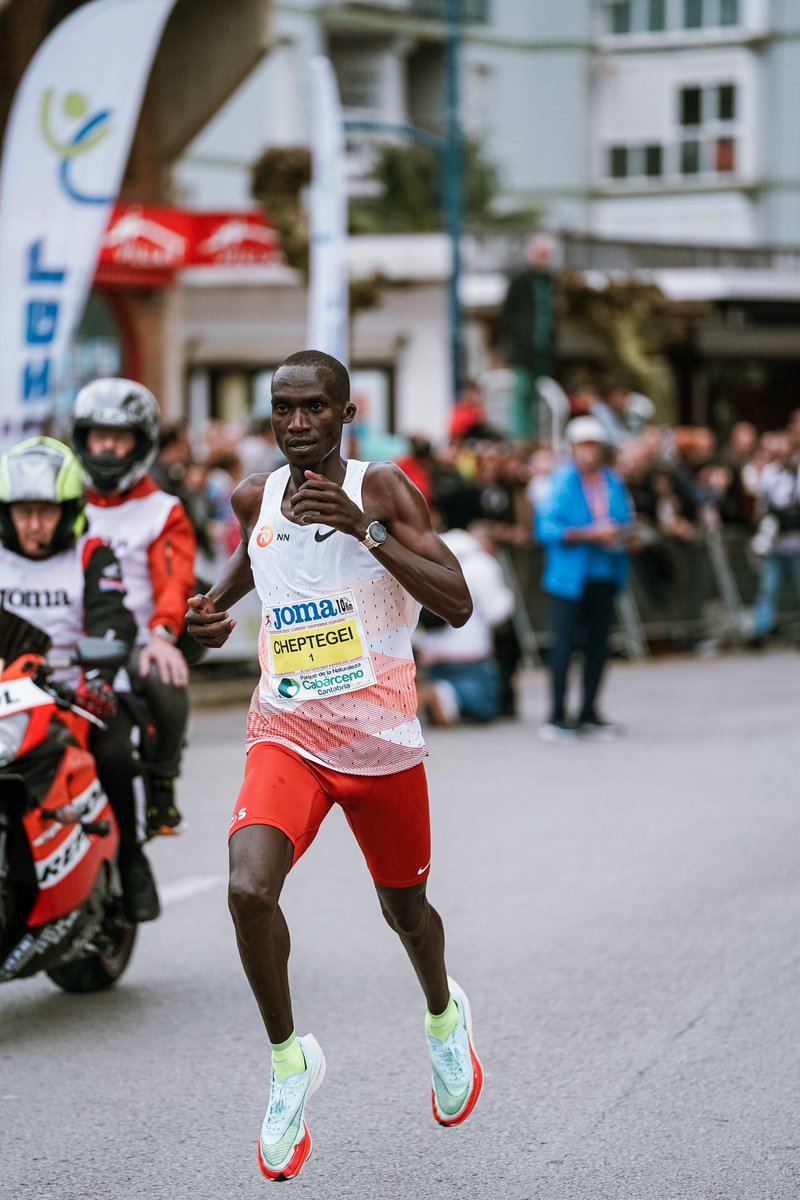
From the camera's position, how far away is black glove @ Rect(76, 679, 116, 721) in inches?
255

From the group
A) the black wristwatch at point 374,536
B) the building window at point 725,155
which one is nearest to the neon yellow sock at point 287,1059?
the black wristwatch at point 374,536

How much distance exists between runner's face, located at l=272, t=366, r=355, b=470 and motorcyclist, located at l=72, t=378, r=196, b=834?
2.20 meters

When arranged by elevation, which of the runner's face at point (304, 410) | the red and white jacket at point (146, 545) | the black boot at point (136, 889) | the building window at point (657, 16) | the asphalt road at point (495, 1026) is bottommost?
the asphalt road at point (495, 1026)

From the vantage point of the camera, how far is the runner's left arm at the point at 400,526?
A: 4.57 metres

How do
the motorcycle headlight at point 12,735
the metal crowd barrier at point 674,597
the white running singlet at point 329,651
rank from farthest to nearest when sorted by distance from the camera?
the metal crowd barrier at point 674,597
the motorcycle headlight at point 12,735
the white running singlet at point 329,651

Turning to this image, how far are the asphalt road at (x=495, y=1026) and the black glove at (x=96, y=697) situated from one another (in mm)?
976

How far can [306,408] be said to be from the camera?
4.79 meters

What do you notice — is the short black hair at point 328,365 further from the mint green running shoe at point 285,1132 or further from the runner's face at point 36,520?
the runner's face at point 36,520

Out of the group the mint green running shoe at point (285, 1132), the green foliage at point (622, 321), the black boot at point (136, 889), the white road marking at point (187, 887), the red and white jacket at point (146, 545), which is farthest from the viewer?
the green foliage at point (622, 321)

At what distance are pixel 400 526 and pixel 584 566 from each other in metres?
9.18

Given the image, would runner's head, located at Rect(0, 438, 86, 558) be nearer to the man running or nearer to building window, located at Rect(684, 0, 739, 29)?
the man running

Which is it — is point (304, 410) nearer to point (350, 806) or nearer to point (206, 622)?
point (206, 622)

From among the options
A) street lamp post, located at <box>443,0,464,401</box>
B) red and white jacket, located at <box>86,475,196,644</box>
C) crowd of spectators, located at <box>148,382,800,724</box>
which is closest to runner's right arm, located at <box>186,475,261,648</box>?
red and white jacket, located at <box>86,475,196,644</box>

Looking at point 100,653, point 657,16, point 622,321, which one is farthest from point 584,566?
point 657,16
